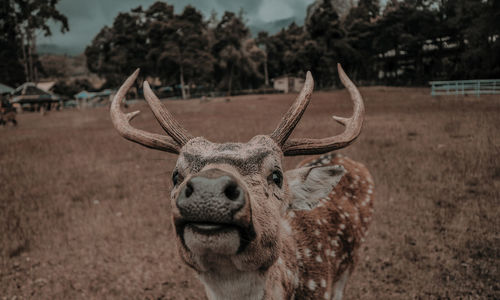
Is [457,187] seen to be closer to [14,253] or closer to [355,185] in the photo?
[355,185]

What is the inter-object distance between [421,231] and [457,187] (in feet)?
5.86

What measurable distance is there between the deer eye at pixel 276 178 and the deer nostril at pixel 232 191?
0.52 metres

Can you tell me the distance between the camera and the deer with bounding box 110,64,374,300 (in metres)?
1.60

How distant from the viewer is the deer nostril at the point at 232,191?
1576mm

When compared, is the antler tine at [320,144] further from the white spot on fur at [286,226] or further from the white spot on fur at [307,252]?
the white spot on fur at [307,252]

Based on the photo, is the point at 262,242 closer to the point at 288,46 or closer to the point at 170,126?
the point at 170,126

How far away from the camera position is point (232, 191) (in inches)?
62.7

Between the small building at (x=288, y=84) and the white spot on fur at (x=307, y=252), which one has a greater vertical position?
the small building at (x=288, y=84)

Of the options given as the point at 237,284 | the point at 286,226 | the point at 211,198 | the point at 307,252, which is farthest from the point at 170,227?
the point at 211,198

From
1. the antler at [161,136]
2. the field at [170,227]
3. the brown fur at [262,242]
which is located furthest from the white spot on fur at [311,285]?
the antler at [161,136]

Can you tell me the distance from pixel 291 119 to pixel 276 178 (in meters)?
0.53

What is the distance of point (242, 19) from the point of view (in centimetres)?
5444

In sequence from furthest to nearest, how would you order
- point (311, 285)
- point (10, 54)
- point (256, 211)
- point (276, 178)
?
point (10, 54) → point (311, 285) → point (276, 178) → point (256, 211)

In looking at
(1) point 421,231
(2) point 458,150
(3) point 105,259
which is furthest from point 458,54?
(3) point 105,259
